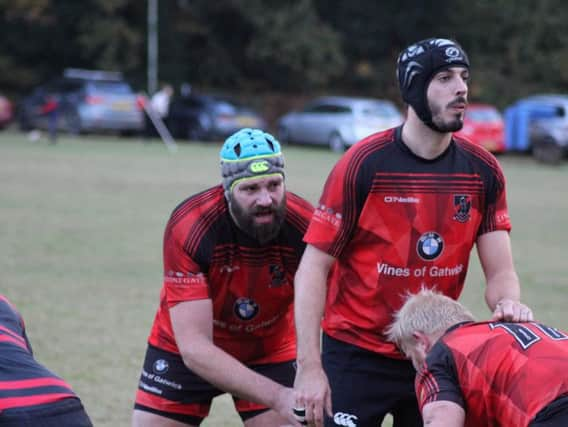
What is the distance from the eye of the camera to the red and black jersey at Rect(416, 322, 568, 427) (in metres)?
3.25

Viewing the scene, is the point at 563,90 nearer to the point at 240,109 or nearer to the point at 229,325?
the point at 240,109

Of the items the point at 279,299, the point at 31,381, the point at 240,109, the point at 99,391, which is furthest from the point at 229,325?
the point at 240,109

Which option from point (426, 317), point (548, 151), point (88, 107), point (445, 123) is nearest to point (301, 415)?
point (426, 317)

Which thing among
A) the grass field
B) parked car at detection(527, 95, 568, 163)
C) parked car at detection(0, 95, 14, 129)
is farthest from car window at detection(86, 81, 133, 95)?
parked car at detection(527, 95, 568, 163)

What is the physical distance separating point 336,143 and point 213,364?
85.5 feet

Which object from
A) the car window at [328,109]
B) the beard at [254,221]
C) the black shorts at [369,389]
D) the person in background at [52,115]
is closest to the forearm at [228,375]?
the black shorts at [369,389]

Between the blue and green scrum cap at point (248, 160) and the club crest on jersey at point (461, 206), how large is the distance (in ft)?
2.40

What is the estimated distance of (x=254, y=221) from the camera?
4332mm

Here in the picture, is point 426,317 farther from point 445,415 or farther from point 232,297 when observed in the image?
point 232,297

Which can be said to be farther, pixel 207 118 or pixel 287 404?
pixel 207 118

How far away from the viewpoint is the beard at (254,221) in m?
4.32

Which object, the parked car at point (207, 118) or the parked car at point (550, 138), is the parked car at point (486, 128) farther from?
the parked car at point (207, 118)

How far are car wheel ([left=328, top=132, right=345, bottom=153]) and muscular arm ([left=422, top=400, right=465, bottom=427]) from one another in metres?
26.3

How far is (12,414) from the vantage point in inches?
124
